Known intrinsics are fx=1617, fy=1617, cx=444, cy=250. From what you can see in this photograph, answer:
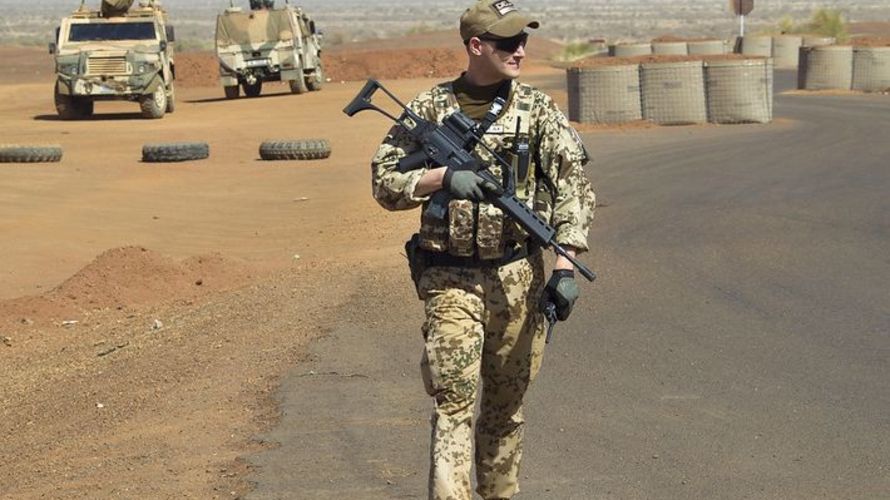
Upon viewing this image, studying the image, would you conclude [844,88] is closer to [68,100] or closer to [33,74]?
[68,100]

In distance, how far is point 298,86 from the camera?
41.5m

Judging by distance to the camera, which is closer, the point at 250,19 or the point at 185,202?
the point at 185,202

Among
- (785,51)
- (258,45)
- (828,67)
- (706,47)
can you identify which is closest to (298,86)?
(258,45)

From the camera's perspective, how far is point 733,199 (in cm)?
1579

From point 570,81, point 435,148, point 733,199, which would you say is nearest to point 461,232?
point 435,148

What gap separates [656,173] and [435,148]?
13.6 meters

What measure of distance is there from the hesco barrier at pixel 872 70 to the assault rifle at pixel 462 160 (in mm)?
29221

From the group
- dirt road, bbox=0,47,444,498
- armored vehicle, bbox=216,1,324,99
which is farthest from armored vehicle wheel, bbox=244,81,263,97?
dirt road, bbox=0,47,444,498

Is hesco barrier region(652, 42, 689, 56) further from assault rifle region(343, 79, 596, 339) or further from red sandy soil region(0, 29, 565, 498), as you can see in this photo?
assault rifle region(343, 79, 596, 339)

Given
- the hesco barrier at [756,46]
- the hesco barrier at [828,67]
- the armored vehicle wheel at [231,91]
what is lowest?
the hesco barrier at [756,46]

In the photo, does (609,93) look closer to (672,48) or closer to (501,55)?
(501,55)

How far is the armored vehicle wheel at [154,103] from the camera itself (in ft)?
111

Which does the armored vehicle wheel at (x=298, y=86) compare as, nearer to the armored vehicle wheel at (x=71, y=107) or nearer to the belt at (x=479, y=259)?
the armored vehicle wheel at (x=71, y=107)

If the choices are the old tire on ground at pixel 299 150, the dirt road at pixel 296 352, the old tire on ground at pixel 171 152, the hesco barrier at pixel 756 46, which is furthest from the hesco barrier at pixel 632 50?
the dirt road at pixel 296 352
